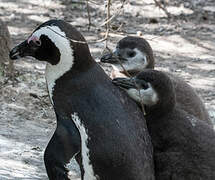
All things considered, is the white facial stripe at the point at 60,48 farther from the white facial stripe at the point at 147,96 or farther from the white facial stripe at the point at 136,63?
the white facial stripe at the point at 136,63

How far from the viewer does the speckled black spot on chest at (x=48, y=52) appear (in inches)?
152

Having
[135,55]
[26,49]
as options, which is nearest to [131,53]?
[135,55]

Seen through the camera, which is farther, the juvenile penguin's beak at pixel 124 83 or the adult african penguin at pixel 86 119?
the juvenile penguin's beak at pixel 124 83

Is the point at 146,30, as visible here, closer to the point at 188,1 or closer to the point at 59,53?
the point at 188,1

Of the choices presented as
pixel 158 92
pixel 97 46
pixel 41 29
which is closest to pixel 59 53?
pixel 41 29

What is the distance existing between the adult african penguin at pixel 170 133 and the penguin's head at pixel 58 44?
0.35 metres

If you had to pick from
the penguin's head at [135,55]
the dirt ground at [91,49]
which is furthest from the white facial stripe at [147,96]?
the penguin's head at [135,55]

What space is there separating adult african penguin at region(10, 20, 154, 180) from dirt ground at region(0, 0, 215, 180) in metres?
0.34

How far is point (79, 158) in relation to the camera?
387cm

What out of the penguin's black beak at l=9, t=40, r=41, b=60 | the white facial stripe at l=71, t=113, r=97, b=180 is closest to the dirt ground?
the penguin's black beak at l=9, t=40, r=41, b=60

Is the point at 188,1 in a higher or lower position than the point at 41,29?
lower

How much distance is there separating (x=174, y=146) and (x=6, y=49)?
11.5ft

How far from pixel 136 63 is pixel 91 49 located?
121 inches

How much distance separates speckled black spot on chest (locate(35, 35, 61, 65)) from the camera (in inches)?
152
